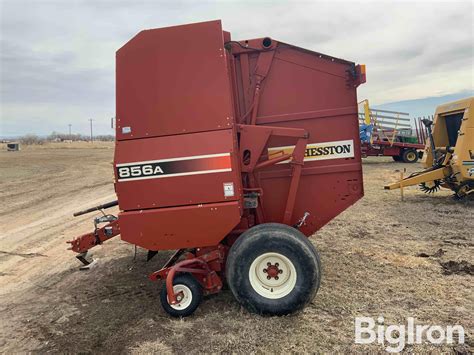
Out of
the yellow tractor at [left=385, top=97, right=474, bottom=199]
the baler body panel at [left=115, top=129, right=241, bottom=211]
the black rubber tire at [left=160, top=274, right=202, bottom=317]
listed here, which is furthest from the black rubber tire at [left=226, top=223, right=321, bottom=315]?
the yellow tractor at [left=385, top=97, right=474, bottom=199]

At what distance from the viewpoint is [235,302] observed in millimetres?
4113

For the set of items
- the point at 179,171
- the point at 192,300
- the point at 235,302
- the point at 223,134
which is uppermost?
the point at 223,134

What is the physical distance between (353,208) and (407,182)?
1497 millimetres

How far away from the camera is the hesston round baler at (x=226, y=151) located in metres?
3.78

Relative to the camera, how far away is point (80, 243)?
4.82 meters

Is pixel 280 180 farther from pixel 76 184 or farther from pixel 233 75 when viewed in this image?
pixel 76 184

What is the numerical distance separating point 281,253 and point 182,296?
1.09 meters

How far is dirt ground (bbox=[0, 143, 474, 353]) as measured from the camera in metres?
3.44

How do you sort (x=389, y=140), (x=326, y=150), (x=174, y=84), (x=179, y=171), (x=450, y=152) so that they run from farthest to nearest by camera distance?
(x=389, y=140) < (x=450, y=152) < (x=326, y=150) < (x=174, y=84) < (x=179, y=171)

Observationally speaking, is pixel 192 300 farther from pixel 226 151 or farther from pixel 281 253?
pixel 226 151

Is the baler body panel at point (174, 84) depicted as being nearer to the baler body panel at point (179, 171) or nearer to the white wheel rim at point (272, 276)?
the baler body panel at point (179, 171)

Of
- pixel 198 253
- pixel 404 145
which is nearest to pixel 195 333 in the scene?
pixel 198 253

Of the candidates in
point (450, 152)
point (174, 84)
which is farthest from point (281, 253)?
point (450, 152)

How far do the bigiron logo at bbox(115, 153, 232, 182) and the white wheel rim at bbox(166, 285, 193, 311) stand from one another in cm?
113
